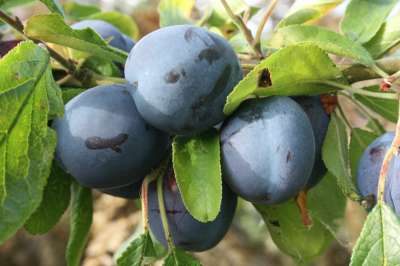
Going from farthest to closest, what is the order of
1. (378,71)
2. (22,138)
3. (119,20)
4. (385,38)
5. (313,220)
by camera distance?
1. (119,20)
2. (313,220)
3. (385,38)
4. (378,71)
5. (22,138)

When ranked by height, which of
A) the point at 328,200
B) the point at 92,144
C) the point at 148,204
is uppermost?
the point at 92,144

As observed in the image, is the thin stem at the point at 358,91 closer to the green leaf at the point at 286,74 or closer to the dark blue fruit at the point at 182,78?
the green leaf at the point at 286,74

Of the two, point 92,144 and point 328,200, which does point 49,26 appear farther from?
point 328,200

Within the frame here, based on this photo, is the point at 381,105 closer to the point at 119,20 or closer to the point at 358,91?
the point at 358,91

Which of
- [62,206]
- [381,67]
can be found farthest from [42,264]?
[381,67]

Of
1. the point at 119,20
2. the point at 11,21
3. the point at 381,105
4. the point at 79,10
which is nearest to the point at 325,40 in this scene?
the point at 381,105

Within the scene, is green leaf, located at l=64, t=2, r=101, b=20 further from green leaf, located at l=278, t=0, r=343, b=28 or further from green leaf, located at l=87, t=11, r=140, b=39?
green leaf, located at l=278, t=0, r=343, b=28

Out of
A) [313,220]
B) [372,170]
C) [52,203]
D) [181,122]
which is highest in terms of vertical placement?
[181,122]
